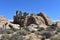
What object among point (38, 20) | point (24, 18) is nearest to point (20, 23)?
point (24, 18)

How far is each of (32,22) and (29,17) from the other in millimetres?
2057

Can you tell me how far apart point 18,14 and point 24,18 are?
3009 mm

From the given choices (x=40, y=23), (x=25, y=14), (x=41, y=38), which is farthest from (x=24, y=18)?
(x=41, y=38)

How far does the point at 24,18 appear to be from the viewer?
56438 mm

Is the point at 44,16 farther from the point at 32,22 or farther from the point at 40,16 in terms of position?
the point at 32,22

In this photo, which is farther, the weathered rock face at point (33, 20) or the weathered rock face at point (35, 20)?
the weathered rock face at point (33, 20)

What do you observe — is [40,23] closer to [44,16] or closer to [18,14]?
[44,16]

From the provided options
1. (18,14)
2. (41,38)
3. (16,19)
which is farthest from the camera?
(16,19)

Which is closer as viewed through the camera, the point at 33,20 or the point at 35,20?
the point at 35,20

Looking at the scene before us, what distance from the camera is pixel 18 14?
2130 inches

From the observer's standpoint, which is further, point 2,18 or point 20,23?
point 2,18

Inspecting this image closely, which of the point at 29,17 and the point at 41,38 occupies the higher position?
the point at 29,17

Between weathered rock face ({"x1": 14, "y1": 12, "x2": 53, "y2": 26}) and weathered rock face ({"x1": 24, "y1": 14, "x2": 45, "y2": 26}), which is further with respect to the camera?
weathered rock face ({"x1": 24, "y1": 14, "x2": 45, "y2": 26})

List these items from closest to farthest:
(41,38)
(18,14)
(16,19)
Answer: (41,38)
(18,14)
(16,19)
